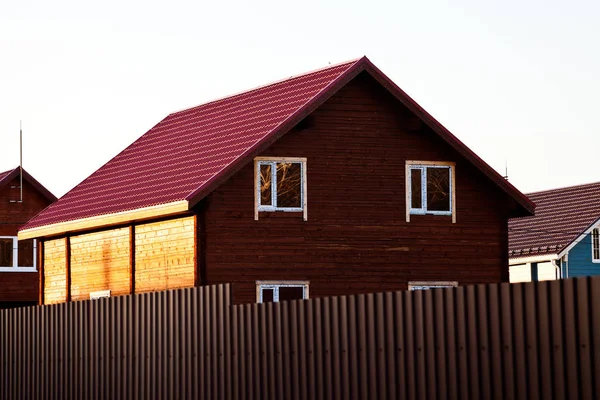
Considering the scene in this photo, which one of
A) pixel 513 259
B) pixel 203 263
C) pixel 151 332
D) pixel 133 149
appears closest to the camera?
pixel 151 332

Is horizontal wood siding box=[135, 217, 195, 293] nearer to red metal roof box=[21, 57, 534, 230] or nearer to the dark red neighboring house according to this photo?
red metal roof box=[21, 57, 534, 230]

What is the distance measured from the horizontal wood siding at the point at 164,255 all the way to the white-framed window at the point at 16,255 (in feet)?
71.1

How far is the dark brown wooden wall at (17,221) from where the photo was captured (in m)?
52.2

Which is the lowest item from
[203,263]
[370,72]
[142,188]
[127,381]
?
[127,381]

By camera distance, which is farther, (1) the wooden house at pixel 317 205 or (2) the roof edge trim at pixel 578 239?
(2) the roof edge trim at pixel 578 239

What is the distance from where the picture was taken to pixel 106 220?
32656 millimetres

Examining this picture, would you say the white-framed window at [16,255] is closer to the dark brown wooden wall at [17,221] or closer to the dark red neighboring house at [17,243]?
the dark red neighboring house at [17,243]

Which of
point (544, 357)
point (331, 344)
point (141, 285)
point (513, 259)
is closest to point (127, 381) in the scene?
point (331, 344)

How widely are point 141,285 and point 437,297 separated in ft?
65.0

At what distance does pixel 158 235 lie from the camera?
31.2 m

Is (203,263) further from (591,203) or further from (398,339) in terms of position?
(591,203)

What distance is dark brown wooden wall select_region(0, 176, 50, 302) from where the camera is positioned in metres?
52.2

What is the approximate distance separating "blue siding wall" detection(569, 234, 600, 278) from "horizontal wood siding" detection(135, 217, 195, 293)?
79.5ft

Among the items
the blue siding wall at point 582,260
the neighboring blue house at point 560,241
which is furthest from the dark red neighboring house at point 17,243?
the blue siding wall at point 582,260
